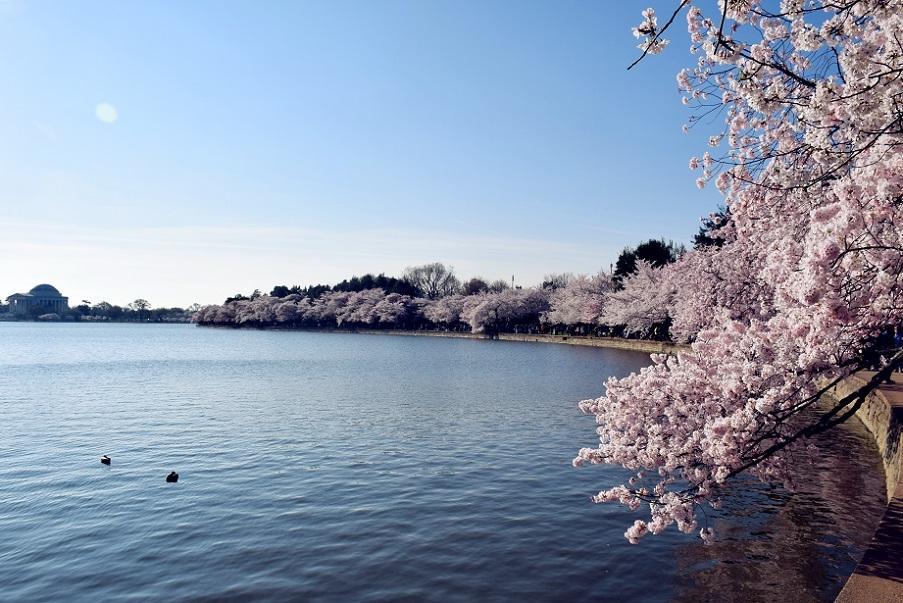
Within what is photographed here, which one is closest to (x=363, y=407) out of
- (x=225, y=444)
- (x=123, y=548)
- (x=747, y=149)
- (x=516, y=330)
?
(x=225, y=444)

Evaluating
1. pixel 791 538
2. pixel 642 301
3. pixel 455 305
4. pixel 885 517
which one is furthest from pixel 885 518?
pixel 455 305

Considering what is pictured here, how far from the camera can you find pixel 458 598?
8.21 meters

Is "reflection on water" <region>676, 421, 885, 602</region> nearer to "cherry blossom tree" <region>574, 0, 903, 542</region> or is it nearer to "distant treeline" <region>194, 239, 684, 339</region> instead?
"cherry blossom tree" <region>574, 0, 903, 542</region>

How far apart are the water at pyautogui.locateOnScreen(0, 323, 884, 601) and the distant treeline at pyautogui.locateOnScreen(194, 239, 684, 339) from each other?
138ft

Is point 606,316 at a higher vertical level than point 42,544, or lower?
higher

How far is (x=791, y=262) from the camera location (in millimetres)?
8828

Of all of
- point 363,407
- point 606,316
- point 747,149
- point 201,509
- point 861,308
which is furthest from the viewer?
point 606,316

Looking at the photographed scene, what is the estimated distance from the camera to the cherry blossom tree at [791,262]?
5574 millimetres

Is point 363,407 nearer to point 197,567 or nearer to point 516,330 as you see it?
point 197,567

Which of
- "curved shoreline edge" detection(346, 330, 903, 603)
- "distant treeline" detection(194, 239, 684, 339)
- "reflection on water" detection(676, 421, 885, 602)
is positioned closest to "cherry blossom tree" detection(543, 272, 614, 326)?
"distant treeline" detection(194, 239, 684, 339)

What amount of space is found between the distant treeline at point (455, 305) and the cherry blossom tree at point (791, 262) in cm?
4788

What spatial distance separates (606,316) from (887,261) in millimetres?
60469

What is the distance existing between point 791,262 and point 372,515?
308 inches

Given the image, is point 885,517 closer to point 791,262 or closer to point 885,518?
point 885,518
